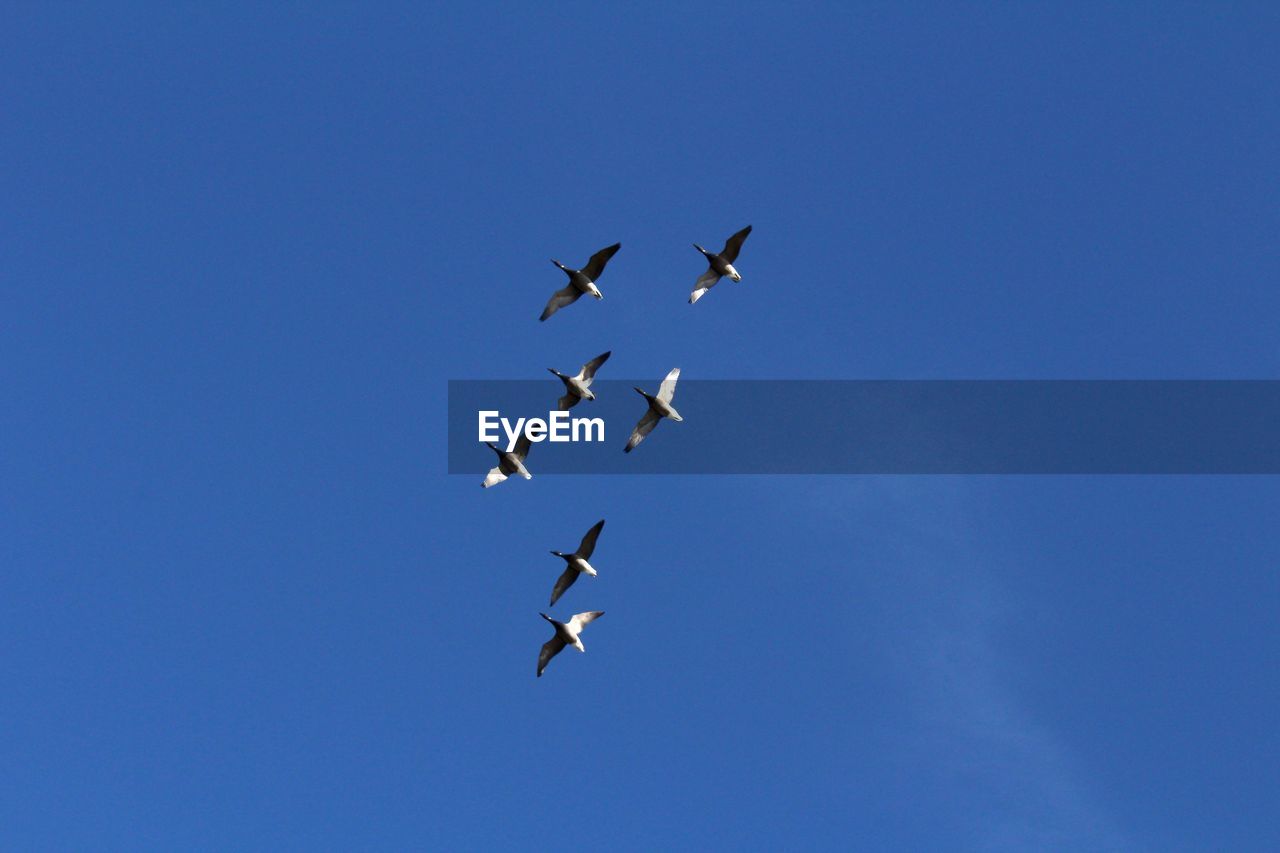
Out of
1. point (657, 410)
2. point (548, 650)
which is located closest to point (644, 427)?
point (657, 410)

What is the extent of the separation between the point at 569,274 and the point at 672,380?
9.63 metres

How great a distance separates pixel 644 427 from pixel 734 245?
13.2 m

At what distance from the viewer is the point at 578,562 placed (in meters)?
79.3

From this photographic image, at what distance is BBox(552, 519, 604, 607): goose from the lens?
260 ft

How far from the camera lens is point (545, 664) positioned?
3246 inches

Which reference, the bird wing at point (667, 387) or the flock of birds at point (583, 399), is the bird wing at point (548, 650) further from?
the bird wing at point (667, 387)

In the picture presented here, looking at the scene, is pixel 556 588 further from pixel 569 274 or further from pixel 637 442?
pixel 569 274

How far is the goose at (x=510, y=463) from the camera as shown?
81.9m

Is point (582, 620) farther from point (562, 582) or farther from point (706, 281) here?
point (706, 281)

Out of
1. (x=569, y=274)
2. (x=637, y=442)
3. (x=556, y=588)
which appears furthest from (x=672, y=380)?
(x=556, y=588)

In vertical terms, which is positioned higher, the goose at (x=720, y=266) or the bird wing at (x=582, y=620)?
the goose at (x=720, y=266)

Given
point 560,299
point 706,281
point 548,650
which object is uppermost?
point 706,281

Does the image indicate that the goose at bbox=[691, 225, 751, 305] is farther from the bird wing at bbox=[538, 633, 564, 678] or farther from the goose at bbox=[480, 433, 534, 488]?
the bird wing at bbox=[538, 633, 564, 678]

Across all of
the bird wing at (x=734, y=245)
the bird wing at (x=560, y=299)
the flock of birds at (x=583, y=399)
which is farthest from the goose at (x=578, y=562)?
the bird wing at (x=734, y=245)
